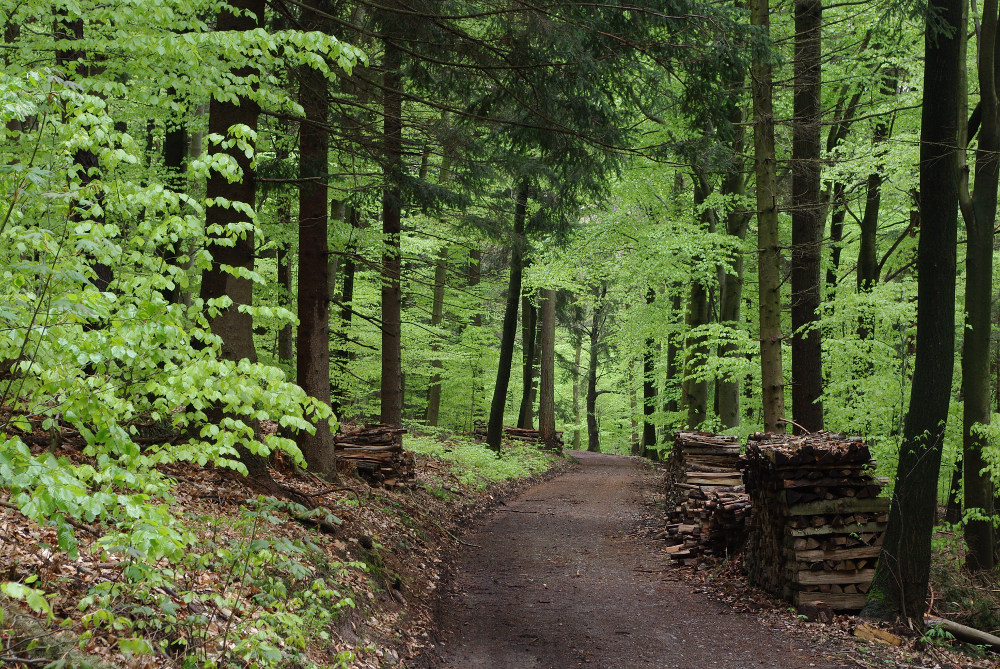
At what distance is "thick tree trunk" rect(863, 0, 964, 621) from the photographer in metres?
6.94

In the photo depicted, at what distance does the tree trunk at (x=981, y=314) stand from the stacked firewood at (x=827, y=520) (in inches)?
92.9

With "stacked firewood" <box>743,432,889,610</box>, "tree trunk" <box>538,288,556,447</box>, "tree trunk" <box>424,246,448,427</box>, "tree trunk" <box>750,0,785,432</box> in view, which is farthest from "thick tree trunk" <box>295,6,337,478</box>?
"tree trunk" <box>538,288,556,447</box>

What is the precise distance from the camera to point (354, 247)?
13.2 m

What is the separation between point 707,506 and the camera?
10070 millimetres

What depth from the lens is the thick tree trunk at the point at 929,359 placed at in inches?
273

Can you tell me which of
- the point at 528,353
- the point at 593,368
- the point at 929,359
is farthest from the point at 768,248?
the point at 593,368

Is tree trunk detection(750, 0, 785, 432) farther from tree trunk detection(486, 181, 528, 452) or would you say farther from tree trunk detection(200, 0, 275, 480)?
tree trunk detection(486, 181, 528, 452)

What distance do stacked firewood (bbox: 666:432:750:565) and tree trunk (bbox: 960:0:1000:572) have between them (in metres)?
2.84

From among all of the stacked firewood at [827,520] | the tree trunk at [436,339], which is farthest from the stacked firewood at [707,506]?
the tree trunk at [436,339]

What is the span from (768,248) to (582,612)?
5.94 metres

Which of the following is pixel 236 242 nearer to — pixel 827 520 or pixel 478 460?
pixel 827 520

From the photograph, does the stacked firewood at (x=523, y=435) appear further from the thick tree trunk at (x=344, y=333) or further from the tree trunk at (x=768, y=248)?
the tree trunk at (x=768, y=248)

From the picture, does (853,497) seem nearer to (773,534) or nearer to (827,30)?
(773,534)

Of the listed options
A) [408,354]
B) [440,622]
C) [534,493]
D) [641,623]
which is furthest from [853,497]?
[408,354]
